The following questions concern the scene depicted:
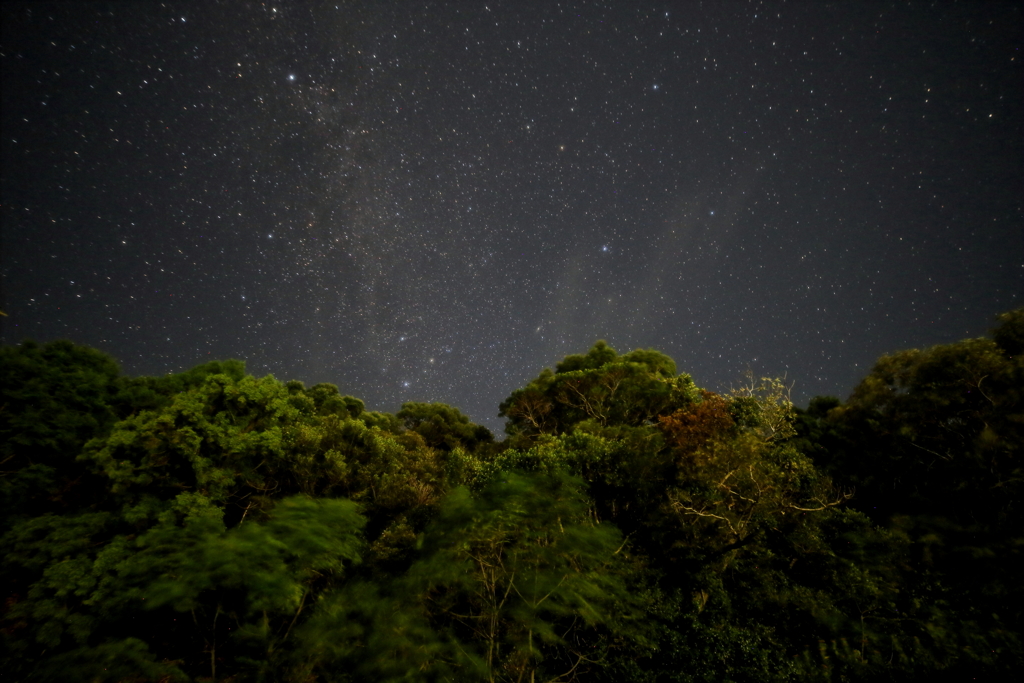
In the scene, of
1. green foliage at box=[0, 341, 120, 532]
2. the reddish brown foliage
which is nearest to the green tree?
the reddish brown foliage

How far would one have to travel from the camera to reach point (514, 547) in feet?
24.7

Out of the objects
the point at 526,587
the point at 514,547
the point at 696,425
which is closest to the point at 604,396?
the point at 696,425

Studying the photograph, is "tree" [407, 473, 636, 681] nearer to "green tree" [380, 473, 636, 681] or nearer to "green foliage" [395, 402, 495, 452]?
"green tree" [380, 473, 636, 681]

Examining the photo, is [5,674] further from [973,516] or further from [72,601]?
[973,516]

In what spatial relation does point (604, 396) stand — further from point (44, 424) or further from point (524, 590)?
point (44, 424)

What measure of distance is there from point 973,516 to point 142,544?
21.2m

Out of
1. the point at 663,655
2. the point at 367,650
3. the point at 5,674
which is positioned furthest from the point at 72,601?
the point at 663,655

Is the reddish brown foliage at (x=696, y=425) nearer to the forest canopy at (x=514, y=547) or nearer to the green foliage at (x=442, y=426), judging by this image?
the forest canopy at (x=514, y=547)

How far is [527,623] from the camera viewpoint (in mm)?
6910

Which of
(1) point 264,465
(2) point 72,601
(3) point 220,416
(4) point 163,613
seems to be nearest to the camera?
(2) point 72,601

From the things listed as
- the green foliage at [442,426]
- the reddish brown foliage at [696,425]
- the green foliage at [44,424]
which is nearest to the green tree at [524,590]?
the reddish brown foliage at [696,425]

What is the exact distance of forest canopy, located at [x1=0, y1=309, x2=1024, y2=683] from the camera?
6977 mm

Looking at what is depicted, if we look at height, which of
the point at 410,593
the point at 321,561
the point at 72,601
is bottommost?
the point at 72,601

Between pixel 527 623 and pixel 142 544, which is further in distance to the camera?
pixel 142 544
